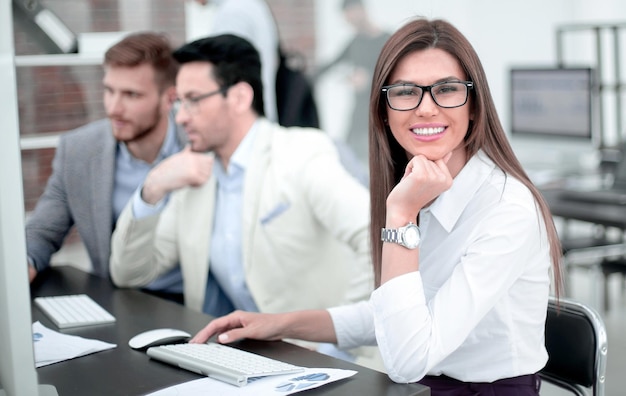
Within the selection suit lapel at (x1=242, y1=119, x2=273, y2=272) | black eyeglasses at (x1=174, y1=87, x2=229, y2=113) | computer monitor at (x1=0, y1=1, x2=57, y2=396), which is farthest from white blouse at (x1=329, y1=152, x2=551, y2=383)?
black eyeglasses at (x1=174, y1=87, x2=229, y2=113)

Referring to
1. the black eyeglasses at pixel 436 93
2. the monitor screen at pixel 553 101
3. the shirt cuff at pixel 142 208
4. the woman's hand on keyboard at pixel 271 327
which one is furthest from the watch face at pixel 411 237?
the monitor screen at pixel 553 101

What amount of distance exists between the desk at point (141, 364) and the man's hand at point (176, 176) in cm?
28

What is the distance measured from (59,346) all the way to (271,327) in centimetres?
43

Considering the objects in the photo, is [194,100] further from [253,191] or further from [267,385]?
[267,385]

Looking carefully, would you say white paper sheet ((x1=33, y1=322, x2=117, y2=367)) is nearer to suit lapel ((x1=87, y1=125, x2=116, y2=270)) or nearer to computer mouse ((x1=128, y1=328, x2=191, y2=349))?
computer mouse ((x1=128, y1=328, x2=191, y2=349))

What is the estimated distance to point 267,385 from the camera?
140 centimetres

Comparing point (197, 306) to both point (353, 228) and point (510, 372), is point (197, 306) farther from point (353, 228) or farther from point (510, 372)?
point (510, 372)

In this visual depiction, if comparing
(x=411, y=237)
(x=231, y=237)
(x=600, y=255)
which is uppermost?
(x=411, y=237)

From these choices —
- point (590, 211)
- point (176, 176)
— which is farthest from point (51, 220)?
point (590, 211)

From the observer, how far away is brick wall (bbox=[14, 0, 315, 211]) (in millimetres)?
4727

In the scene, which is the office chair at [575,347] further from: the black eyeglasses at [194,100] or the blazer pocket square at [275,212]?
the black eyeglasses at [194,100]

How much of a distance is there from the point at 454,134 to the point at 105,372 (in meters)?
0.75

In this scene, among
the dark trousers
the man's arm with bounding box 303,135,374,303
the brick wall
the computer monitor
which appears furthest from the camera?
the brick wall

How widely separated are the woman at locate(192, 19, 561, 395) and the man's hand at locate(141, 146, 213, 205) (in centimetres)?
78
